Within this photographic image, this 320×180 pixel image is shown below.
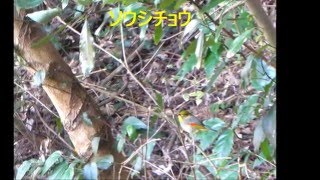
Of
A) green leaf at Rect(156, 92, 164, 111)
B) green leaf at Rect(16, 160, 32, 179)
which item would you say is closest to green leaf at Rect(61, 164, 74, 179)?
green leaf at Rect(16, 160, 32, 179)

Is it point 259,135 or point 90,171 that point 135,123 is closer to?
point 90,171

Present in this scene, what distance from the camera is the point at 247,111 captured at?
0.89 metres

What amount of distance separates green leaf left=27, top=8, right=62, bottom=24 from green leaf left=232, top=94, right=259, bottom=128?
0.40 m

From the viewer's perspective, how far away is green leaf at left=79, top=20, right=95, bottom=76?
38.4 inches

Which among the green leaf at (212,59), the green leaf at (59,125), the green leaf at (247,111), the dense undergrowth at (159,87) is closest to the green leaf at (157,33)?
the dense undergrowth at (159,87)

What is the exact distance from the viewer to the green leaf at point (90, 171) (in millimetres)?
953

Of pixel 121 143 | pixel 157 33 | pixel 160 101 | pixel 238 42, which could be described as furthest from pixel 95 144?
pixel 238 42

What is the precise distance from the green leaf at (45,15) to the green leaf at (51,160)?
27cm

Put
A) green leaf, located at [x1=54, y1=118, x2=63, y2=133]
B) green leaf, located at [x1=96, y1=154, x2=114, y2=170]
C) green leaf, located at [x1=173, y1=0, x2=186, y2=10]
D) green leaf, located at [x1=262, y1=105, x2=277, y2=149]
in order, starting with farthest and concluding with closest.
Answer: green leaf, located at [x1=54, y1=118, x2=63, y2=133] < green leaf, located at [x1=96, y1=154, x2=114, y2=170] < green leaf, located at [x1=173, y1=0, x2=186, y2=10] < green leaf, located at [x1=262, y1=105, x2=277, y2=149]

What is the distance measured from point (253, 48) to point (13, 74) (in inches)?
18.7

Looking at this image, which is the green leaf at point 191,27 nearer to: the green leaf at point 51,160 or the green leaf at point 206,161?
the green leaf at point 206,161

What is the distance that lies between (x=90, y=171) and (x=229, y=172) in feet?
0.89

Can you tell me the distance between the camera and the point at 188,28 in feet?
3.06

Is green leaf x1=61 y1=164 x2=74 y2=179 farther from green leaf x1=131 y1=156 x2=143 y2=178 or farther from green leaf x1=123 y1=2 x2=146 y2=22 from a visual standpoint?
green leaf x1=123 y1=2 x2=146 y2=22
